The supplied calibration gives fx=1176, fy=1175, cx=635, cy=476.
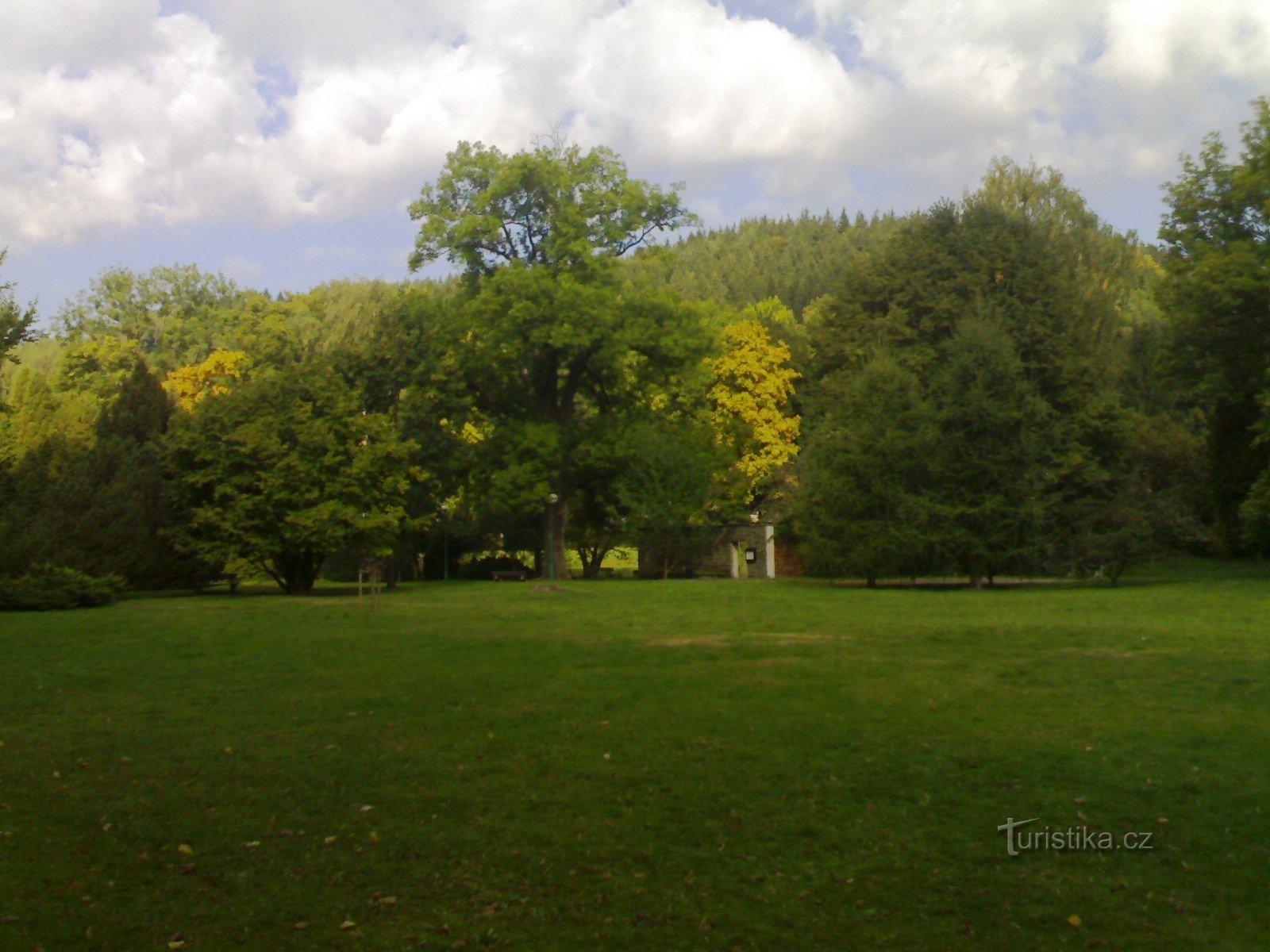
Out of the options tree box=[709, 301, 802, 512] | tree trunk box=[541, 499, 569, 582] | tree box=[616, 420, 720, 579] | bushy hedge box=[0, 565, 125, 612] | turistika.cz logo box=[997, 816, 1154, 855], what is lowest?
turistika.cz logo box=[997, 816, 1154, 855]

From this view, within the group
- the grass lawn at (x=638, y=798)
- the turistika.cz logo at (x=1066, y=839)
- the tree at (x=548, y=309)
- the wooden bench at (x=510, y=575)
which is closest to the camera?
the grass lawn at (x=638, y=798)

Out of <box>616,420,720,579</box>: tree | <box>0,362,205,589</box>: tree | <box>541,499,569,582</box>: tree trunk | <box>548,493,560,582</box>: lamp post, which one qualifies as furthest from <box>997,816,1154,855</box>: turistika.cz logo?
<box>541,499,569,582</box>: tree trunk

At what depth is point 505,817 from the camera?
7.59 meters

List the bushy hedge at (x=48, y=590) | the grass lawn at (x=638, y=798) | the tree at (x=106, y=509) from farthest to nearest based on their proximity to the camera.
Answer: the tree at (x=106, y=509)
the bushy hedge at (x=48, y=590)
the grass lawn at (x=638, y=798)

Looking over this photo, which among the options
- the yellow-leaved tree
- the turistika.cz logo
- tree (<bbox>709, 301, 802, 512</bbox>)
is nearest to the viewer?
the turistika.cz logo

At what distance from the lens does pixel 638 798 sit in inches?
316

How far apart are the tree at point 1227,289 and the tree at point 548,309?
53.4 ft

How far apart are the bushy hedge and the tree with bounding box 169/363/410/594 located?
4.80m

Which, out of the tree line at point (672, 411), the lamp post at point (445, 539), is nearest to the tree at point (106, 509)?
the tree line at point (672, 411)

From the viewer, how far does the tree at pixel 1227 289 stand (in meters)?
35.0

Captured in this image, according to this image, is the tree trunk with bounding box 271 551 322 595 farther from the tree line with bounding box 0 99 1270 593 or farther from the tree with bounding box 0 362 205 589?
the tree with bounding box 0 362 205 589

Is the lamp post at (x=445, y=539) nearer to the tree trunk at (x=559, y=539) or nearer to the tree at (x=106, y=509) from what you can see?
the tree trunk at (x=559, y=539)

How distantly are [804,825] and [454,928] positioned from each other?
2.51 meters

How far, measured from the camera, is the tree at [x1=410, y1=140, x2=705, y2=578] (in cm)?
4138
